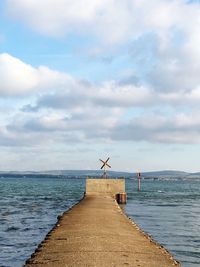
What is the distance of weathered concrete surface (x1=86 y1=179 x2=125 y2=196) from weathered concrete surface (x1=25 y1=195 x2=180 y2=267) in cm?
3926

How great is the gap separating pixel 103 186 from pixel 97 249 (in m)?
49.7

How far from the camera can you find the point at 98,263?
17.6m

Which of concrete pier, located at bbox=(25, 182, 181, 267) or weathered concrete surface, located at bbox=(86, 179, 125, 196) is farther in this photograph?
weathered concrete surface, located at bbox=(86, 179, 125, 196)

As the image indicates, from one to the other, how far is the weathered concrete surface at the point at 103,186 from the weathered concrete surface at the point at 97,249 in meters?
39.3

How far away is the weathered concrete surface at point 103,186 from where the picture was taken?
70000mm

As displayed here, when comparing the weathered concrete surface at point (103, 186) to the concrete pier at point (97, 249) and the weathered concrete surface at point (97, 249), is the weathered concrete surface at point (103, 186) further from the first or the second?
the weathered concrete surface at point (97, 249)

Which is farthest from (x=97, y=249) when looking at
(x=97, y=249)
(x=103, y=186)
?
(x=103, y=186)

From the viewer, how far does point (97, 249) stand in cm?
2075

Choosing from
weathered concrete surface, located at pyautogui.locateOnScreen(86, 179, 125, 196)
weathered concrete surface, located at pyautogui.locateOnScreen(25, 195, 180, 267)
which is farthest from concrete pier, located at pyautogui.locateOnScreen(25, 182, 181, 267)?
weathered concrete surface, located at pyautogui.locateOnScreen(86, 179, 125, 196)

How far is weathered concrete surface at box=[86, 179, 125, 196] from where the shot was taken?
70.0 meters

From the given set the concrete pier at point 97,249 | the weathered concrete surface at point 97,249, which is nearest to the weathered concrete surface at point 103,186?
the concrete pier at point 97,249

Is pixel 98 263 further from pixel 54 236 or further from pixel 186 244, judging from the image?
pixel 186 244

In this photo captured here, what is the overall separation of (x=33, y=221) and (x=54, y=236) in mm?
19861

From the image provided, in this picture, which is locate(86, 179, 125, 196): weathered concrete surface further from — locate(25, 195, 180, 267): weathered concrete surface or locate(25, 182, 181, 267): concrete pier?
locate(25, 195, 180, 267): weathered concrete surface
